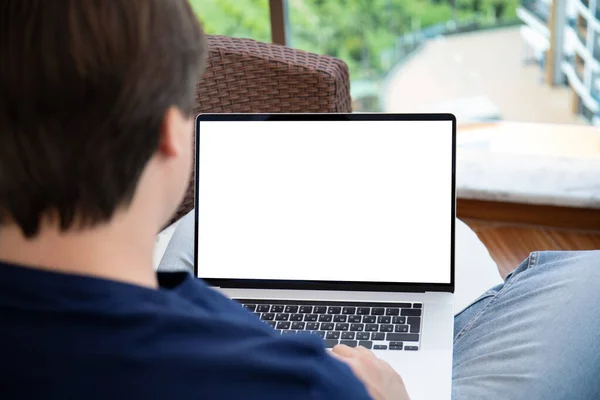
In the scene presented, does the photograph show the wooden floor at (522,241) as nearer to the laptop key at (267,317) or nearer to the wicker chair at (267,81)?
the wicker chair at (267,81)

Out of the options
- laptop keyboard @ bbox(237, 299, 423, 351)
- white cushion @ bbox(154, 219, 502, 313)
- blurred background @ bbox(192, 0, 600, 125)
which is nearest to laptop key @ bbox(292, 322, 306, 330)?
laptop keyboard @ bbox(237, 299, 423, 351)

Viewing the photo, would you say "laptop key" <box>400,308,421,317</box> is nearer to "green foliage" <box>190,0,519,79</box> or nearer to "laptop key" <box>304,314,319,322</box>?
"laptop key" <box>304,314,319,322</box>

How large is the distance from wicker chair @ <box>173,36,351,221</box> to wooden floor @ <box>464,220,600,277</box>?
0.79 m

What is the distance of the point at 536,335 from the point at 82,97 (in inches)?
31.1

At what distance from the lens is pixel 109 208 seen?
62 cm

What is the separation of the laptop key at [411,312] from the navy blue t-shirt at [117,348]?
588mm

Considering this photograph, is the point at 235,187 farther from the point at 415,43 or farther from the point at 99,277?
the point at 415,43

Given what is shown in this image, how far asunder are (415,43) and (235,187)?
1.52 meters

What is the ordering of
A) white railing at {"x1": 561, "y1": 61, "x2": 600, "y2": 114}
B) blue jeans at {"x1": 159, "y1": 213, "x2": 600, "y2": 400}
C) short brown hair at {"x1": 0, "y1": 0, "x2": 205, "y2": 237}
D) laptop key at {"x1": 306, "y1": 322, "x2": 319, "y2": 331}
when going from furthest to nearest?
1. white railing at {"x1": 561, "y1": 61, "x2": 600, "y2": 114}
2. laptop key at {"x1": 306, "y1": 322, "x2": 319, "y2": 331}
3. blue jeans at {"x1": 159, "y1": 213, "x2": 600, "y2": 400}
4. short brown hair at {"x1": 0, "y1": 0, "x2": 205, "y2": 237}

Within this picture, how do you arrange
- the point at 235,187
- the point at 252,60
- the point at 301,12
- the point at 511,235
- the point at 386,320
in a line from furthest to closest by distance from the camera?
the point at 301,12 → the point at 511,235 → the point at 252,60 → the point at 235,187 → the point at 386,320

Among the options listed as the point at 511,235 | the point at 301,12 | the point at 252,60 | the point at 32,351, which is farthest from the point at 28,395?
the point at 301,12

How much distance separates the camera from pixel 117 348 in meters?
0.57

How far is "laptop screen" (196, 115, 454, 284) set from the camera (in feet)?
4.06

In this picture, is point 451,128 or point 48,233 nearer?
point 48,233
